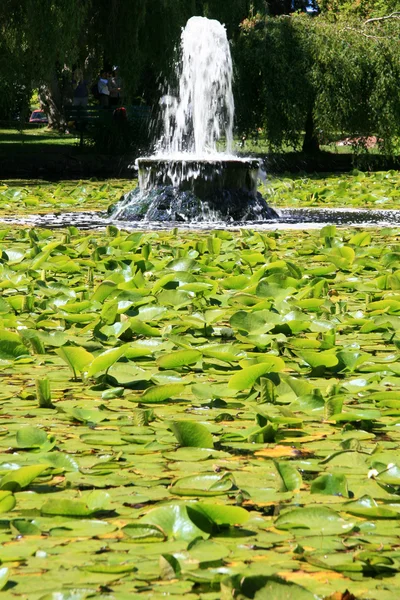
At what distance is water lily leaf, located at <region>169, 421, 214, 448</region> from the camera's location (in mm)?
2756

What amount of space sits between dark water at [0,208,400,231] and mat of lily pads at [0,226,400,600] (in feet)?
14.4

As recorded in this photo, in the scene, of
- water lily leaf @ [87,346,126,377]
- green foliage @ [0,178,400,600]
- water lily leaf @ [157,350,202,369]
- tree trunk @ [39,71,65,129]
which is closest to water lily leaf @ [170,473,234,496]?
green foliage @ [0,178,400,600]

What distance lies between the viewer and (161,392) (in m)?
3.25

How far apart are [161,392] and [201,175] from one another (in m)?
7.86

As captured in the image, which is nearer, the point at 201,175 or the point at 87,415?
the point at 87,415

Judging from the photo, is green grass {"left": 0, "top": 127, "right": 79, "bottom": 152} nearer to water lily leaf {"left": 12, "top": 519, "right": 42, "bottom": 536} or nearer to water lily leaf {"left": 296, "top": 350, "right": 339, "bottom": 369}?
water lily leaf {"left": 296, "top": 350, "right": 339, "bottom": 369}

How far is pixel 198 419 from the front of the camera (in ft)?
10.3

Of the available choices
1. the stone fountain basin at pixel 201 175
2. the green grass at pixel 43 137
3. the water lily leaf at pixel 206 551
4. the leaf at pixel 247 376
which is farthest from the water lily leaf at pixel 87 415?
the green grass at pixel 43 137

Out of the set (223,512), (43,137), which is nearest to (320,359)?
Answer: (223,512)

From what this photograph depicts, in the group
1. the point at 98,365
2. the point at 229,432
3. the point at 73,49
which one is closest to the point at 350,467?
the point at 229,432

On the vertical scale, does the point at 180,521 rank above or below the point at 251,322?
above

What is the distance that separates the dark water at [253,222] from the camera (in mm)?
9961

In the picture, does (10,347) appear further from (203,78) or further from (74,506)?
(203,78)

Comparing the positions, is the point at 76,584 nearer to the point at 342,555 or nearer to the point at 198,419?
the point at 342,555
